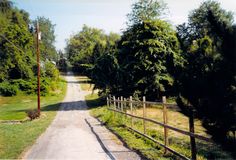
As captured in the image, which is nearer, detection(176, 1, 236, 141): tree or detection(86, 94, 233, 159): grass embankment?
detection(176, 1, 236, 141): tree

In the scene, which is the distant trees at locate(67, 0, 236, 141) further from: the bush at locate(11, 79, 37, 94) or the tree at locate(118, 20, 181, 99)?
the bush at locate(11, 79, 37, 94)

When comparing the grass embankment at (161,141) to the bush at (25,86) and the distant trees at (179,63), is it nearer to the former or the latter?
the distant trees at (179,63)

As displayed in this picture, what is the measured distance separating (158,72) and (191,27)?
42.7 metres

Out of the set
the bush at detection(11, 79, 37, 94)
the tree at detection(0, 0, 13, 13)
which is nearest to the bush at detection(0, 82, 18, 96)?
the bush at detection(11, 79, 37, 94)

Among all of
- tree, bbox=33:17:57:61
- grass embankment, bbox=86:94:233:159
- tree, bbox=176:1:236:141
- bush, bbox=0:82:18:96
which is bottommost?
grass embankment, bbox=86:94:233:159

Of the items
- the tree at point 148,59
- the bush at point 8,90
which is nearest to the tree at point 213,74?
the tree at point 148,59

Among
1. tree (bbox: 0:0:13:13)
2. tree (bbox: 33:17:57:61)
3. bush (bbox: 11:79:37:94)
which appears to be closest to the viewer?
bush (bbox: 11:79:37:94)

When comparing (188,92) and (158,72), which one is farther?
(158,72)

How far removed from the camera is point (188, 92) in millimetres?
3811

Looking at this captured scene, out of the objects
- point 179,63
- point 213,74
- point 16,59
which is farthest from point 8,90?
point 213,74

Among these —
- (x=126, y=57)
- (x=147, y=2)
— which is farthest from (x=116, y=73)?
(x=147, y=2)

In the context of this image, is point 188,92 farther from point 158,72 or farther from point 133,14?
point 133,14

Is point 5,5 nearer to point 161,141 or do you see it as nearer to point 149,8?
point 149,8

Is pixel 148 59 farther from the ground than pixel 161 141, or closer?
farther from the ground
